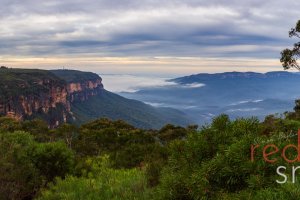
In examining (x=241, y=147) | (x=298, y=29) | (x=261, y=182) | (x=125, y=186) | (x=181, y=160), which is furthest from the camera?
(x=298, y=29)

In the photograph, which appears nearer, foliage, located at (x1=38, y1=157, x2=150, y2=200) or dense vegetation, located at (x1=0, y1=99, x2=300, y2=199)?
dense vegetation, located at (x1=0, y1=99, x2=300, y2=199)

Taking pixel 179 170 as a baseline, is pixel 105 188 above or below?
below

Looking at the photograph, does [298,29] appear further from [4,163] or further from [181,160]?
[181,160]

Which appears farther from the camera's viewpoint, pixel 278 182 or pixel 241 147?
pixel 241 147

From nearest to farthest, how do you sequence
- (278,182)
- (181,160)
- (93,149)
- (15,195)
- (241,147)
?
(278,182) < (241,147) < (181,160) < (15,195) < (93,149)

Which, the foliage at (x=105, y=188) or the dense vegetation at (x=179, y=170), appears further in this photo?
the foliage at (x=105, y=188)

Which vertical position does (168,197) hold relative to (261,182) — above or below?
below

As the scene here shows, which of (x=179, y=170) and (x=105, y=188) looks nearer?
(x=179, y=170)

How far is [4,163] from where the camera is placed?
41.0 ft

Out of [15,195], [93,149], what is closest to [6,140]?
[15,195]

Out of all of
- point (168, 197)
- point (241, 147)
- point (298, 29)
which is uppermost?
point (298, 29)

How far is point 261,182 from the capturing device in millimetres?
5180

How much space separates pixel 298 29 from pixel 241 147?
29.9m

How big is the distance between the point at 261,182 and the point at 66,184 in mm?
6984
